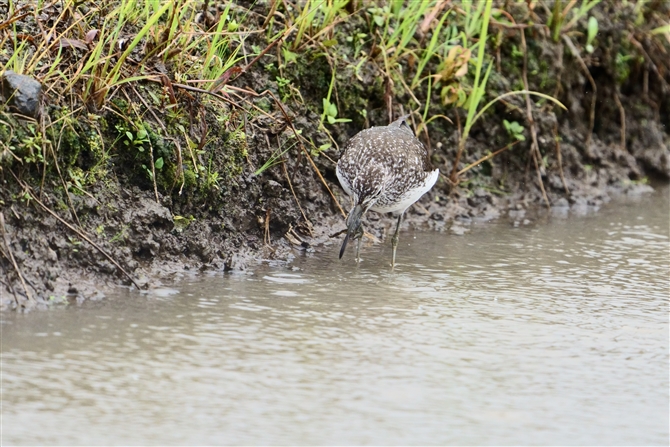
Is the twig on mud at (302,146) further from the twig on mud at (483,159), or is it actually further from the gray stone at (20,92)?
the gray stone at (20,92)

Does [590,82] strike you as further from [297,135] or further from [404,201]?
[297,135]

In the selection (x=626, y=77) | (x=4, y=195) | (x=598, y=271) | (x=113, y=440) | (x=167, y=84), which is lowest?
(x=113, y=440)

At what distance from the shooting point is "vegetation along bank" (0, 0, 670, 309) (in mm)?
5488

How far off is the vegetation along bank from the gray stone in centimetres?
1

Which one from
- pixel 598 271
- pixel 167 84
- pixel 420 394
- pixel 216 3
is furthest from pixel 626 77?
pixel 420 394

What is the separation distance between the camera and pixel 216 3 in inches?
268

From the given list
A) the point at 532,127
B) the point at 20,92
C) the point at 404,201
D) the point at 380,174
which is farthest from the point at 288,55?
the point at 532,127

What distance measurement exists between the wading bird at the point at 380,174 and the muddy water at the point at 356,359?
0.44 metres

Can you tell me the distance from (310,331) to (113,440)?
154cm

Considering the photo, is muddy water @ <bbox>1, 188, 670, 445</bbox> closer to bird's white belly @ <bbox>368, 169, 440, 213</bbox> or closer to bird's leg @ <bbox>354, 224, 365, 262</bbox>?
bird's leg @ <bbox>354, 224, 365, 262</bbox>

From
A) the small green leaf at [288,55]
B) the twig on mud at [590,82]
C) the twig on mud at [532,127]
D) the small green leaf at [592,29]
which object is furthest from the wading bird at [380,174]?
the small green leaf at [592,29]

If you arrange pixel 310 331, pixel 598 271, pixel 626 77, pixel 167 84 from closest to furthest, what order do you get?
pixel 310 331 → pixel 167 84 → pixel 598 271 → pixel 626 77

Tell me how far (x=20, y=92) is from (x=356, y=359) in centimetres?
252

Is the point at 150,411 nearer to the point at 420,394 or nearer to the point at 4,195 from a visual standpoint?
the point at 420,394
